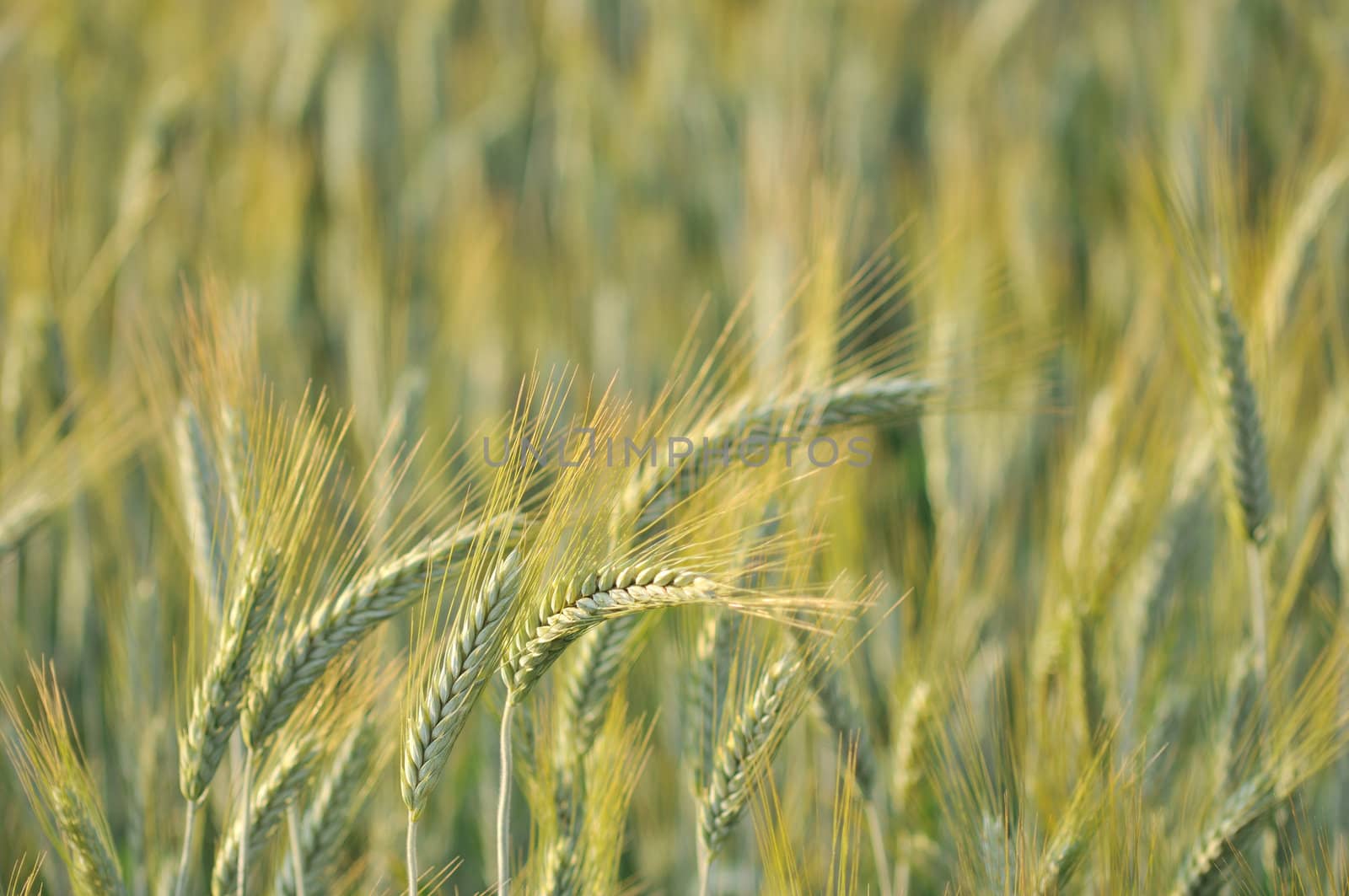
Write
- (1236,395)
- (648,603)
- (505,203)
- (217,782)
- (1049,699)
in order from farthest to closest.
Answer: (505,203) → (217,782) → (1049,699) → (1236,395) → (648,603)

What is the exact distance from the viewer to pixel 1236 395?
1.28 meters

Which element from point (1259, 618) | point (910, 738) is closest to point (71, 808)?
point (910, 738)

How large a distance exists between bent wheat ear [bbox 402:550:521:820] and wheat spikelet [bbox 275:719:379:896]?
11.8 inches

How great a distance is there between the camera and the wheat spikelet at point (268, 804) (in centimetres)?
104

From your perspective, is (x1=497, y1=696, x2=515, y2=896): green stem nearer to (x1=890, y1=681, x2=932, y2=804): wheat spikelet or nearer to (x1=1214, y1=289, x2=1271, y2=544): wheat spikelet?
(x1=890, y1=681, x2=932, y2=804): wheat spikelet

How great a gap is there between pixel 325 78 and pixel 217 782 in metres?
2.08

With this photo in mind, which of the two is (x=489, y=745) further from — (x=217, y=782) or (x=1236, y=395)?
(x=1236, y=395)

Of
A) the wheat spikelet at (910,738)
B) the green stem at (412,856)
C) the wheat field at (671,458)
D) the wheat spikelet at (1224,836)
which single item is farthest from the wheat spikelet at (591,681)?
the wheat spikelet at (1224,836)

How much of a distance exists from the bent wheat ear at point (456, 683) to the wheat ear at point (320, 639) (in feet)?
0.36

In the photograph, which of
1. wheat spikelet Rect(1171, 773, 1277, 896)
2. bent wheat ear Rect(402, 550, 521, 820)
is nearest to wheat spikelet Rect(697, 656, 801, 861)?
bent wheat ear Rect(402, 550, 521, 820)

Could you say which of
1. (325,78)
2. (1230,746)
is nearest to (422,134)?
(325,78)

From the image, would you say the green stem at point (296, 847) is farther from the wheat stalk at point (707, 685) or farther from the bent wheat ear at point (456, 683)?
the wheat stalk at point (707, 685)

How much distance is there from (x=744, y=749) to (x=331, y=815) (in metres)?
0.52

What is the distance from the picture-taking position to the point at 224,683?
962 mm
